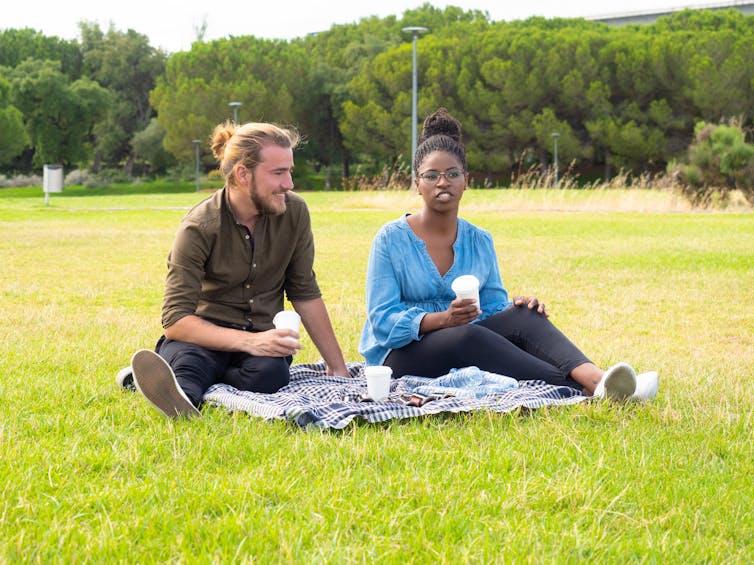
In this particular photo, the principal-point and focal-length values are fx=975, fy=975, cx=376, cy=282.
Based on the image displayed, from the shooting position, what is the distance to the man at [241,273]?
454 centimetres

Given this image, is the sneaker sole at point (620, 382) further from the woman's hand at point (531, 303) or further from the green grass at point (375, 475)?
the woman's hand at point (531, 303)

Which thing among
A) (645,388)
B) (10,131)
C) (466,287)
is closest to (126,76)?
(10,131)

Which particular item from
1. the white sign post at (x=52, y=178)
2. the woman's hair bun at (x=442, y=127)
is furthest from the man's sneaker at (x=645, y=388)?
the white sign post at (x=52, y=178)

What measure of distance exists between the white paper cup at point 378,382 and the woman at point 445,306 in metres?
0.47

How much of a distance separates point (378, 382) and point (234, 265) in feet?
3.37

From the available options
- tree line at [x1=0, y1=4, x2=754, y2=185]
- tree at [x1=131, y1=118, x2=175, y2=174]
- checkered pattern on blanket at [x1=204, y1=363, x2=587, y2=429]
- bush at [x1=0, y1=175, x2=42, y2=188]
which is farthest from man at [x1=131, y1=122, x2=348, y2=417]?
tree at [x1=131, y1=118, x2=175, y2=174]

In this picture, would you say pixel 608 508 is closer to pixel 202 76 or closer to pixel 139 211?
pixel 139 211

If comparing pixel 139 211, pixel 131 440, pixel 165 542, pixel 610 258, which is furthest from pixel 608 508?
pixel 139 211

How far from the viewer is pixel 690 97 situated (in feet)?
171

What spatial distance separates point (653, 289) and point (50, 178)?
81.7 feet

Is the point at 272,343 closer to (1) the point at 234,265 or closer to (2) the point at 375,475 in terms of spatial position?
(1) the point at 234,265

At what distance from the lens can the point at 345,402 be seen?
164 inches

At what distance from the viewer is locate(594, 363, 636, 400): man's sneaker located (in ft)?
13.8

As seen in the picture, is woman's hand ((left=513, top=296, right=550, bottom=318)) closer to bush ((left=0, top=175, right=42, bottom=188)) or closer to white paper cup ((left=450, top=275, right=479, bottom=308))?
white paper cup ((left=450, top=275, right=479, bottom=308))
